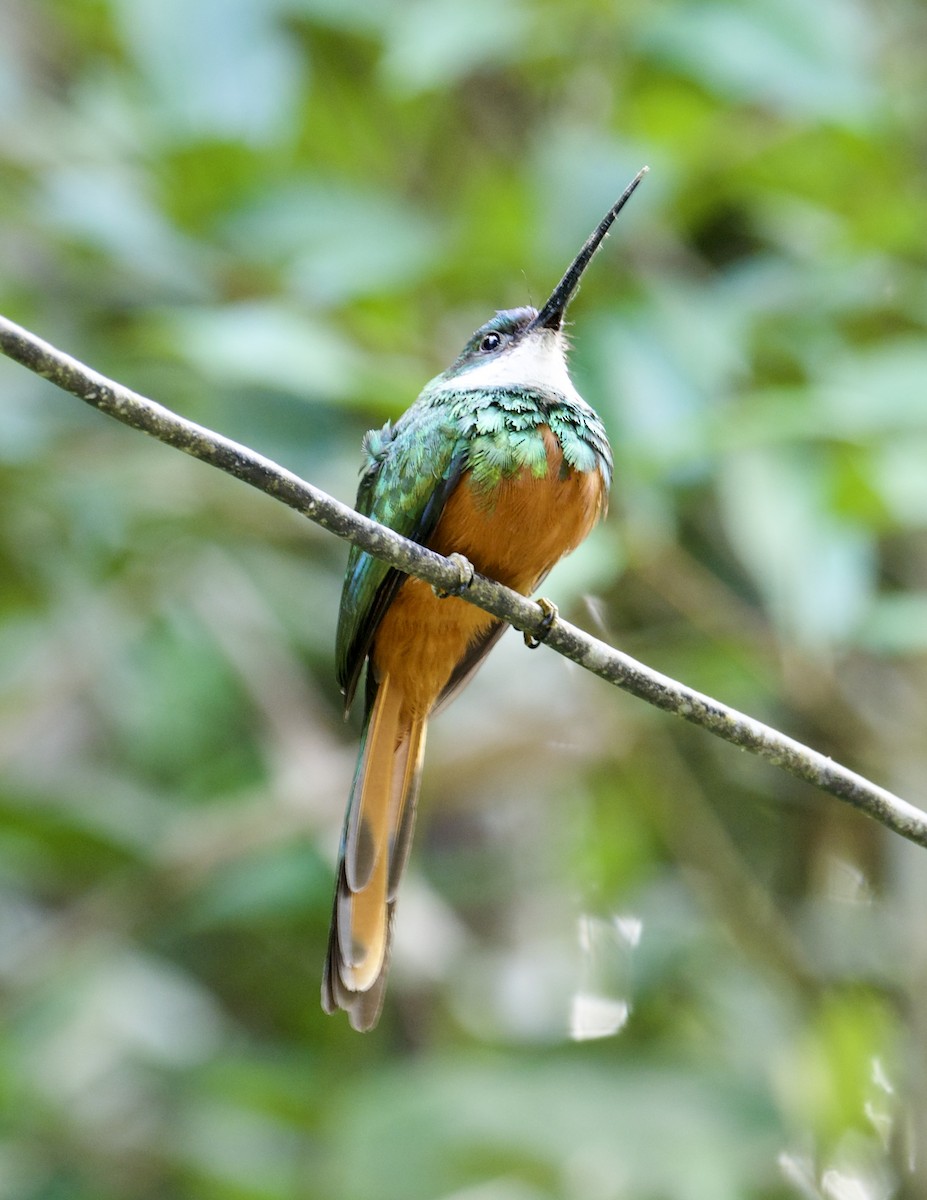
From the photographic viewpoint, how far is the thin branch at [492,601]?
4.16ft

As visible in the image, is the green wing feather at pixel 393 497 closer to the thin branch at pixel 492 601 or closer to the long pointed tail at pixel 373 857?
the long pointed tail at pixel 373 857

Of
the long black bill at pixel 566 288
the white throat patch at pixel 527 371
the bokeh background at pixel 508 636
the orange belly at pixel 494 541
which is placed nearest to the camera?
the long black bill at pixel 566 288

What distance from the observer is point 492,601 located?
1695mm

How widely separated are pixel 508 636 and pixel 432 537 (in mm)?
643

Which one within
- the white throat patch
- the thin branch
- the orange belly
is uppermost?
the white throat patch

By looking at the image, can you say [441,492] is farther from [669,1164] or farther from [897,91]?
[897,91]

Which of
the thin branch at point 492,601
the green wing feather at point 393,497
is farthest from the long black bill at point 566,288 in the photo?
the thin branch at point 492,601

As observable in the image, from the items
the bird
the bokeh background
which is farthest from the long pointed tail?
the bokeh background

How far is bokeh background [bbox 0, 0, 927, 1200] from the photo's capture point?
2678mm

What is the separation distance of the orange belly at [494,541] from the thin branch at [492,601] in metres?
0.34

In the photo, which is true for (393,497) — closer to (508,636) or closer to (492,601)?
(492,601)

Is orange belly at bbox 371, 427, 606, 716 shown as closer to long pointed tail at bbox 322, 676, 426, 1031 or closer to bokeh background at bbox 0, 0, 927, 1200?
long pointed tail at bbox 322, 676, 426, 1031

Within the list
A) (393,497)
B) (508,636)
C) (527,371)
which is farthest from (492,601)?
(508,636)

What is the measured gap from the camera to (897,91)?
3596 mm
